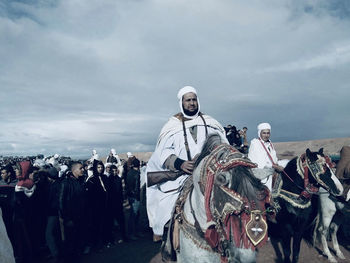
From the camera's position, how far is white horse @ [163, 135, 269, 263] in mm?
2053

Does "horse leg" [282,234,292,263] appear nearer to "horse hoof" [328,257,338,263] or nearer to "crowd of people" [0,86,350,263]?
"crowd of people" [0,86,350,263]

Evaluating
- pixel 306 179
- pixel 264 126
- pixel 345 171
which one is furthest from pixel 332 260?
pixel 264 126

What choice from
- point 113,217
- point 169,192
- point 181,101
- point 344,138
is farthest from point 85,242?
point 344,138

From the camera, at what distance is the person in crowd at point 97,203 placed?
8344 millimetres

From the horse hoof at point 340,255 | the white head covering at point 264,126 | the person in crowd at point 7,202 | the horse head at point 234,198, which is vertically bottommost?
the horse hoof at point 340,255

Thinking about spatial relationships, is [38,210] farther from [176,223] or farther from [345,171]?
[345,171]

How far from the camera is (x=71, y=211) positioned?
6793 mm

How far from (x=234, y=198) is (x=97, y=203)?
287 inches

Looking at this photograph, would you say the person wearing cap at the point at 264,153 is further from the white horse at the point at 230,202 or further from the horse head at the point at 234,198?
the horse head at the point at 234,198

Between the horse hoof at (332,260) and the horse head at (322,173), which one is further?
the horse hoof at (332,260)

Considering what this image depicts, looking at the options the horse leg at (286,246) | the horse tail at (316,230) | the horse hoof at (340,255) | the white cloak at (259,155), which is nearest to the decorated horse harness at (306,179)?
the white cloak at (259,155)

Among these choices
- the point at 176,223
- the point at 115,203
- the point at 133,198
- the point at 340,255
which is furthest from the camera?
the point at 133,198

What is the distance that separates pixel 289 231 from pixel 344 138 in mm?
47909

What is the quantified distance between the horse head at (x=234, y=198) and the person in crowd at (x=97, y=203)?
→ 22.1 feet
